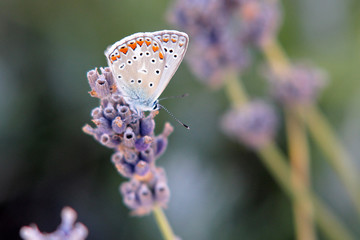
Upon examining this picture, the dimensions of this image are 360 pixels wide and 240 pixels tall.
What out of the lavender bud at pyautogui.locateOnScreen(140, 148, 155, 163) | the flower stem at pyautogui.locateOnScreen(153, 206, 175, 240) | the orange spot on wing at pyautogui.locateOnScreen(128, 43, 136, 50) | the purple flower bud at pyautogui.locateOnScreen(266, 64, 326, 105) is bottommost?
the flower stem at pyautogui.locateOnScreen(153, 206, 175, 240)

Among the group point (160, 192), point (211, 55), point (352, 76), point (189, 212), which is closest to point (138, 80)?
point (160, 192)

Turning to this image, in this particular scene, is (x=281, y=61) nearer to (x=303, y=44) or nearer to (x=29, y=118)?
(x=303, y=44)

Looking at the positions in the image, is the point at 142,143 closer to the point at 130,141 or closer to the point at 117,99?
the point at 130,141

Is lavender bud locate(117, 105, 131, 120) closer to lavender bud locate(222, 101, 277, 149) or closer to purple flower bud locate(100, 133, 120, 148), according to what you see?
purple flower bud locate(100, 133, 120, 148)

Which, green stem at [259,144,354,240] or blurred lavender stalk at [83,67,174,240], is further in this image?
green stem at [259,144,354,240]

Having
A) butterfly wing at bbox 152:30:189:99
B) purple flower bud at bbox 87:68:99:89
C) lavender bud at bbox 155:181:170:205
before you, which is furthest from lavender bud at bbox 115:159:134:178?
butterfly wing at bbox 152:30:189:99

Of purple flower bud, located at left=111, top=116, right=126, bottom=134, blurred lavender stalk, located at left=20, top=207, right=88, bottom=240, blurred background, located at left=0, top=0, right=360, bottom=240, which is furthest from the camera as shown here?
blurred background, located at left=0, top=0, right=360, bottom=240

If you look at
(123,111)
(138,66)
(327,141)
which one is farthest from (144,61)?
(327,141)
